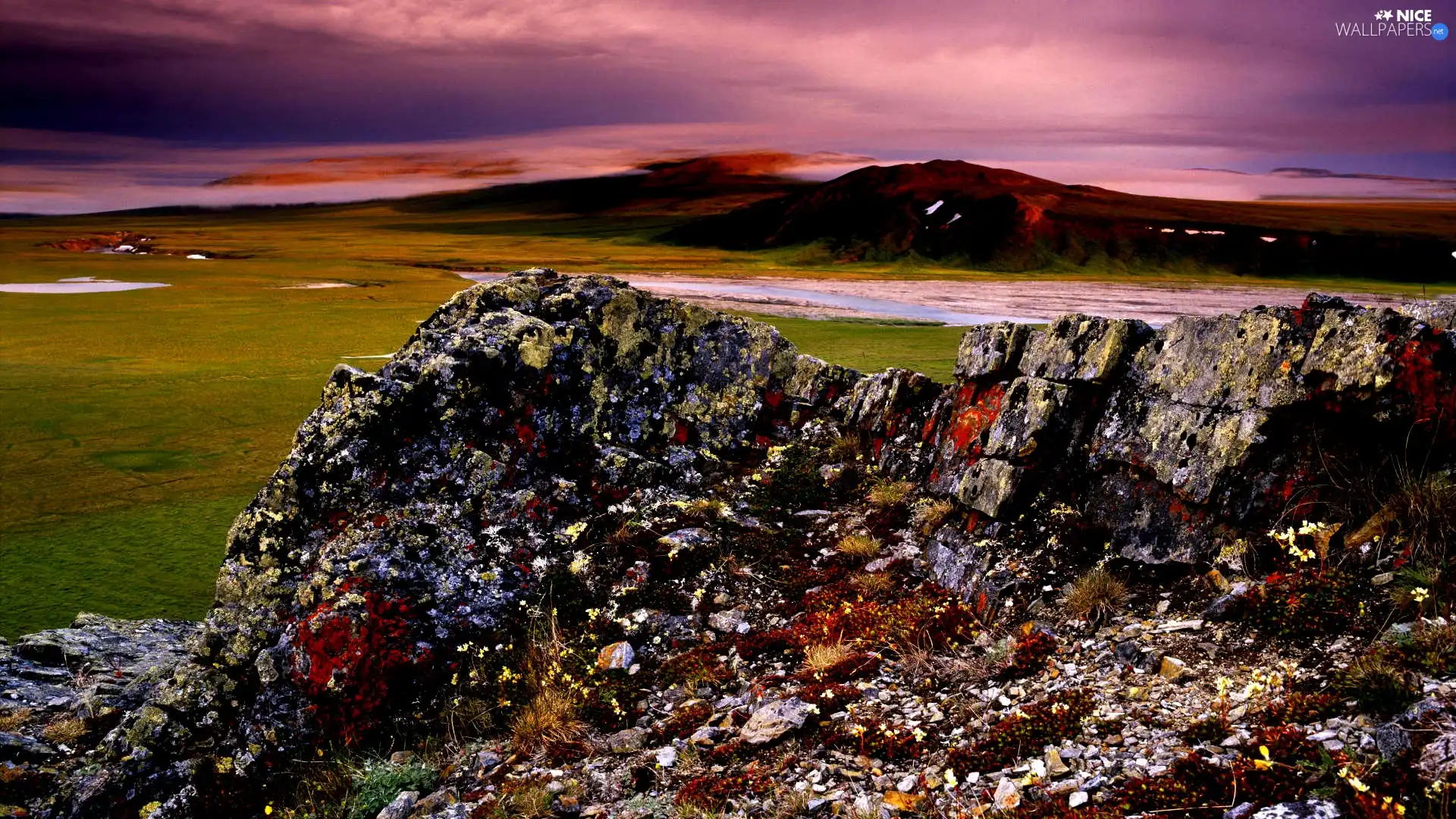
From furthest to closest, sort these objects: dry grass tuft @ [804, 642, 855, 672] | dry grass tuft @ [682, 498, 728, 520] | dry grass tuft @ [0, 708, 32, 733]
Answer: dry grass tuft @ [682, 498, 728, 520], dry grass tuft @ [0, 708, 32, 733], dry grass tuft @ [804, 642, 855, 672]

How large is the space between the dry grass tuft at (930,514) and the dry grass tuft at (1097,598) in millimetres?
1775

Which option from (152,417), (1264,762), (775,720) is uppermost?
(1264,762)

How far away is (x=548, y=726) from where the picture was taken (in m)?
7.00

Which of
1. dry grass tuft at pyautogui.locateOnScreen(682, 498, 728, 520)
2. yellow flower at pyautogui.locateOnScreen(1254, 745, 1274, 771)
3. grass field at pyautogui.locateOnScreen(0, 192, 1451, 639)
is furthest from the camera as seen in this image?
Answer: grass field at pyautogui.locateOnScreen(0, 192, 1451, 639)

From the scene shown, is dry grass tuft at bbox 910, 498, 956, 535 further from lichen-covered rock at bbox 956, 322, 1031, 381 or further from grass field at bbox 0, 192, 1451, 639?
grass field at bbox 0, 192, 1451, 639

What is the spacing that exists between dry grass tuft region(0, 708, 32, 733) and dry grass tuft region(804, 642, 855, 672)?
7.41 m

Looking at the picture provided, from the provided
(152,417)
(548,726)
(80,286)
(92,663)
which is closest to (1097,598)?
(548,726)

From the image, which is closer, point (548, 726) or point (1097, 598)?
point (1097, 598)

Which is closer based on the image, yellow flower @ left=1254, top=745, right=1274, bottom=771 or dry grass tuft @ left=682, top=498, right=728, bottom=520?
yellow flower @ left=1254, top=745, right=1274, bottom=771

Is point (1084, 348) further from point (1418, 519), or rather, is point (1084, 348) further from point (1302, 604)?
point (1302, 604)

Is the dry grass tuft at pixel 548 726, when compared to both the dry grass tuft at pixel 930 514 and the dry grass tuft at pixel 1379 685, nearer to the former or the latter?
the dry grass tuft at pixel 930 514

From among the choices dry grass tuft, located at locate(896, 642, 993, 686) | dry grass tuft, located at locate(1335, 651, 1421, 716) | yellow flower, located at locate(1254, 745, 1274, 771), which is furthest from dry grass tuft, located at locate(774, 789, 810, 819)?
dry grass tuft, located at locate(1335, 651, 1421, 716)

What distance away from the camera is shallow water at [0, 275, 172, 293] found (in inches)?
2854

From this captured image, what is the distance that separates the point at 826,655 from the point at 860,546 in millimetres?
1793
